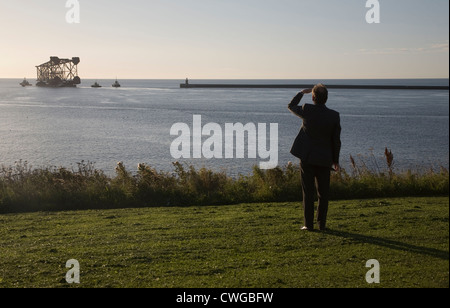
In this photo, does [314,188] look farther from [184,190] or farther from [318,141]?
[184,190]

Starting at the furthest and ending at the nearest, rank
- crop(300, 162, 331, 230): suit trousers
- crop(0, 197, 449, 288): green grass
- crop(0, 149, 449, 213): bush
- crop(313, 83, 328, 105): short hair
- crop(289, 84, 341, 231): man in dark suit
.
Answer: crop(0, 149, 449, 213): bush, crop(300, 162, 331, 230): suit trousers, crop(289, 84, 341, 231): man in dark suit, crop(313, 83, 328, 105): short hair, crop(0, 197, 449, 288): green grass

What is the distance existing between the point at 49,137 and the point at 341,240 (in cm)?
5085

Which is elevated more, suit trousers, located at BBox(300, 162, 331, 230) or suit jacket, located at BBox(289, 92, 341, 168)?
suit jacket, located at BBox(289, 92, 341, 168)

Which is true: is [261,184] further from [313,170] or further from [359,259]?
[359,259]

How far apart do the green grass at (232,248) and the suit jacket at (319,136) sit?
4.03 ft

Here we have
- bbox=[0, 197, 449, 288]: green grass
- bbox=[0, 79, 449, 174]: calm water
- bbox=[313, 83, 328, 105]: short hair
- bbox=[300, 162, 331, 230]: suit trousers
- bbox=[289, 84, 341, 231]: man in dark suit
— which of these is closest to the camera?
bbox=[0, 197, 449, 288]: green grass

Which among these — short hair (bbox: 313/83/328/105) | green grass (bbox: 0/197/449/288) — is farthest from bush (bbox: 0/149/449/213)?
short hair (bbox: 313/83/328/105)

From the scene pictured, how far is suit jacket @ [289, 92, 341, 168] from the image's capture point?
23.6 feet

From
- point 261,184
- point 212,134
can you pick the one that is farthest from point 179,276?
point 212,134

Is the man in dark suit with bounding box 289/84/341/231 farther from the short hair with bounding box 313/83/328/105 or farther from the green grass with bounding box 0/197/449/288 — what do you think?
the green grass with bounding box 0/197/449/288

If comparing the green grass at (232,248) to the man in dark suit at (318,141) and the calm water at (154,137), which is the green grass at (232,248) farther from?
the calm water at (154,137)

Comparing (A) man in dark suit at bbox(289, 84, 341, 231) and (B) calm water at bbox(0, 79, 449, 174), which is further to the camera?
(B) calm water at bbox(0, 79, 449, 174)

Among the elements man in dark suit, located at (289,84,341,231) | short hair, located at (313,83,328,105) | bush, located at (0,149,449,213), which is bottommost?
bush, located at (0,149,449,213)
